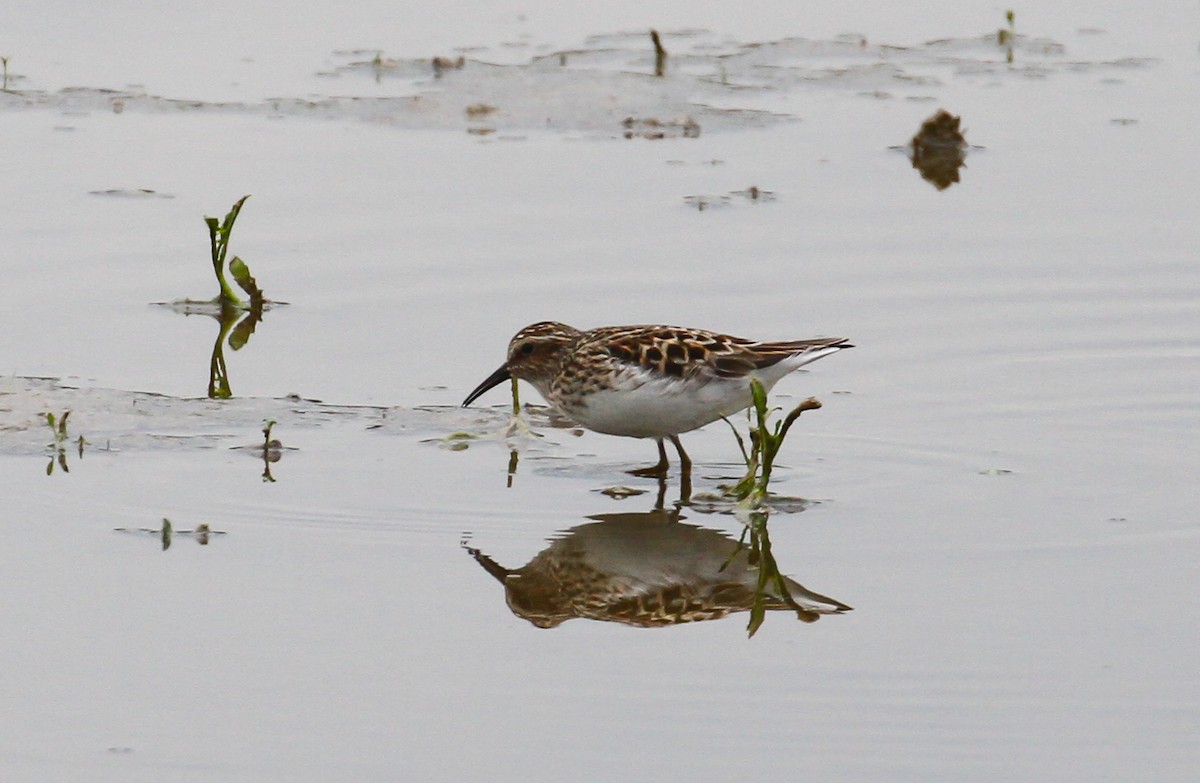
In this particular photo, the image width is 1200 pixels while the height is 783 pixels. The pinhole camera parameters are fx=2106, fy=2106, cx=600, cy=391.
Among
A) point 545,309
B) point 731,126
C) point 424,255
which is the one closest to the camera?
point 545,309

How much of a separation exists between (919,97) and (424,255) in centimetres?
632

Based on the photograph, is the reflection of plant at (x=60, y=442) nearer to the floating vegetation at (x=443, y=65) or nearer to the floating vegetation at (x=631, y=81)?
the floating vegetation at (x=631, y=81)

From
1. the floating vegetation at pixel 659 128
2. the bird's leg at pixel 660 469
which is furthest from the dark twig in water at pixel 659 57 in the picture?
the bird's leg at pixel 660 469

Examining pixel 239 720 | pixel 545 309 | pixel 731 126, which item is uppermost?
pixel 731 126

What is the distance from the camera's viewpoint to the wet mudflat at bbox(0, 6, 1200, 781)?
272 inches

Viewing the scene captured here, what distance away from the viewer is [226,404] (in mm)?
10523

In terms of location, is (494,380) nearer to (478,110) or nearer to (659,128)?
(659,128)

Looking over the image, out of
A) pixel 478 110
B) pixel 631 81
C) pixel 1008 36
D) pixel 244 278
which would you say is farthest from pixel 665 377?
pixel 1008 36

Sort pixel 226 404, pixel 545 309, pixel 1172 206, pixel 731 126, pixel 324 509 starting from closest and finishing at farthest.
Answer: pixel 324 509, pixel 226 404, pixel 545 309, pixel 1172 206, pixel 731 126

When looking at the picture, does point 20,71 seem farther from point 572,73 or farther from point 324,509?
point 324,509

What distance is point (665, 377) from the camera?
955cm

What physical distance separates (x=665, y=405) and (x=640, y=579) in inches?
53.4

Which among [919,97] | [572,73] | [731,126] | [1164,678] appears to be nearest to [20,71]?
[572,73]

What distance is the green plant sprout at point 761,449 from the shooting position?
8914mm
